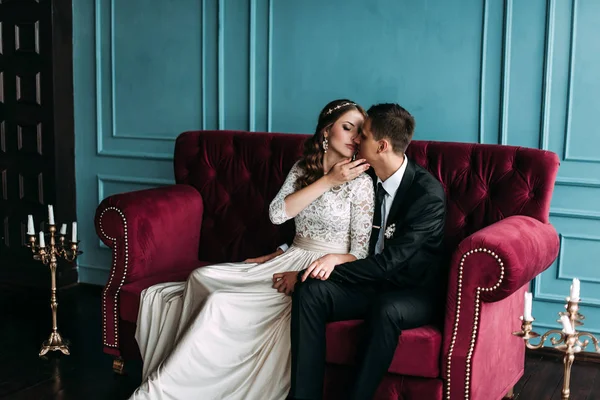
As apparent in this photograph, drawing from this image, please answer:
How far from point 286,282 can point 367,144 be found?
60 centimetres

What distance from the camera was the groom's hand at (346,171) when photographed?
291 centimetres

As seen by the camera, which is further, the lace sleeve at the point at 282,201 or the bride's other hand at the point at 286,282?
the lace sleeve at the point at 282,201

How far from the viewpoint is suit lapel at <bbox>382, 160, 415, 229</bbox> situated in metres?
2.86

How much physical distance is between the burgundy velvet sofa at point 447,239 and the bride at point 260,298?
21 cm

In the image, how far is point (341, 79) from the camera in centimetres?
386

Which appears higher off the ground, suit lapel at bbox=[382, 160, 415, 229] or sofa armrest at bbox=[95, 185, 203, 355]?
suit lapel at bbox=[382, 160, 415, 229]

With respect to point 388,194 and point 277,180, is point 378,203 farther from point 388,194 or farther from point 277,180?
point 277,180

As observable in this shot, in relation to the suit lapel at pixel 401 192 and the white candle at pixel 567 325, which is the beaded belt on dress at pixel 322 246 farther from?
the white candle at pixel 567 325

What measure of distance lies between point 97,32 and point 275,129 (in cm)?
130

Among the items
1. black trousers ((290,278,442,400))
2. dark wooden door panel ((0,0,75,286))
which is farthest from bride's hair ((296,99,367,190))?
dark wooden door panel ((0,0,75,286))

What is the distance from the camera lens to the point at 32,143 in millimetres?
4613

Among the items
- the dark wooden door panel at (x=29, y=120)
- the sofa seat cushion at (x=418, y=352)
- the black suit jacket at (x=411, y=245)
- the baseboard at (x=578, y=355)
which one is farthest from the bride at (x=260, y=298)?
the dark wooden door panel at (x=29, y=120)

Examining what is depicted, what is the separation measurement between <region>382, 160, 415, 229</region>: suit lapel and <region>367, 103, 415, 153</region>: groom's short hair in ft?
0.30

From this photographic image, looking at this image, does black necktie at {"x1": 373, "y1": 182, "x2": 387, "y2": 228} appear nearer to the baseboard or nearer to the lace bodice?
the lace bodice
